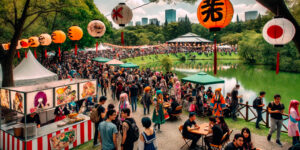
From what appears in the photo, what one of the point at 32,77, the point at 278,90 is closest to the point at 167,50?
the point at 278,90

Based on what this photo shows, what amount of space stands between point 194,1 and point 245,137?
4424 mm

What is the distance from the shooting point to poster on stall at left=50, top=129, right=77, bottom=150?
5262 millimetres

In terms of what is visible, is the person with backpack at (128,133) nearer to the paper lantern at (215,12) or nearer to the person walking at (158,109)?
the person walking at (158,109)

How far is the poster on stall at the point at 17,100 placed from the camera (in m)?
4.78

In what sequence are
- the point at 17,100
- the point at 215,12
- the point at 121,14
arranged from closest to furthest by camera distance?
the point at 215,12 < the point at 17,100 < the point at 121,14

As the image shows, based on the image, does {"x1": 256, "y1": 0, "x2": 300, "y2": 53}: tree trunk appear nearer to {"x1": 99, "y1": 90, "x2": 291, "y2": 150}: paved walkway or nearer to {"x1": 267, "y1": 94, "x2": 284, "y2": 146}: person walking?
{"x1": 267, "y1": 94, "x2": 284, "y2": 146}: person walking

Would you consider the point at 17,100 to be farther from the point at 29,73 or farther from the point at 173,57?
the point at 173,57

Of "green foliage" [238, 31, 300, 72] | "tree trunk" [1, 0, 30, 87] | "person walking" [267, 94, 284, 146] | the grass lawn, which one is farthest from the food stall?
the grass lawn

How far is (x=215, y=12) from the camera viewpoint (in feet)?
14.1

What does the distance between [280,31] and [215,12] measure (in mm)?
1468

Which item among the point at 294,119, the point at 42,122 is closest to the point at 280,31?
the point at 294,119

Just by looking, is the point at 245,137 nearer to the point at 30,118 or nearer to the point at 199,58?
the point at 30,118

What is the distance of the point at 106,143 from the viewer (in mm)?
4012

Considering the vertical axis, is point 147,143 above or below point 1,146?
above
